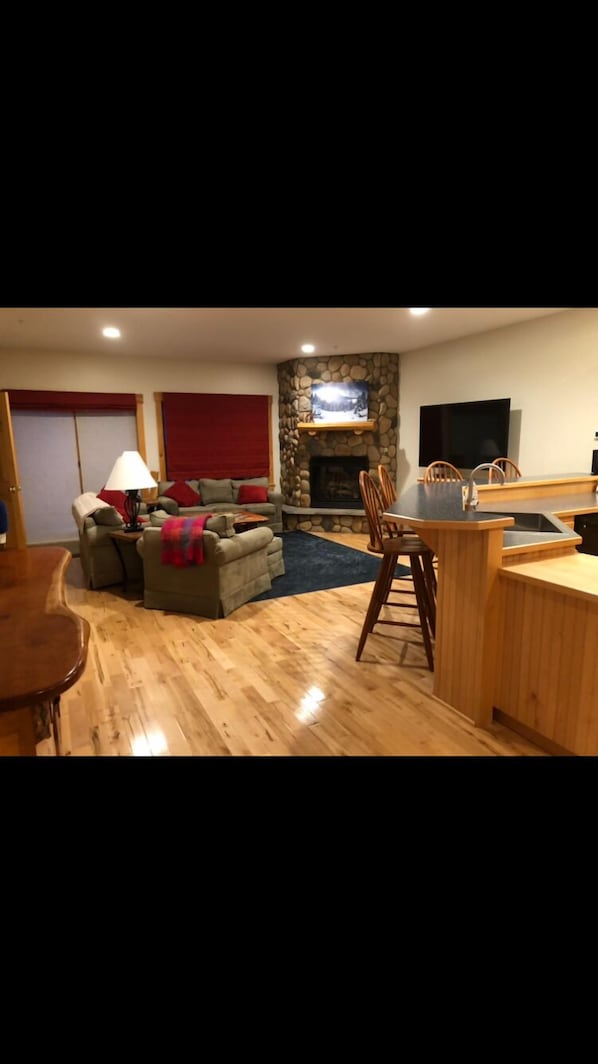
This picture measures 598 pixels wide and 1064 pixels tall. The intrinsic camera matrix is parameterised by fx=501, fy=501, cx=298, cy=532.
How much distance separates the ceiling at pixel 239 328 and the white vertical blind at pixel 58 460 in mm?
866

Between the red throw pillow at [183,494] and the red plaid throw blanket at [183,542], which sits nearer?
the red plaid throw blanket at [183,542]

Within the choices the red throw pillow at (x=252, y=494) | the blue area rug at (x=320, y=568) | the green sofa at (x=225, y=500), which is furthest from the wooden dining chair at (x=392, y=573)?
the red throw pillow at (x=252, y=494)

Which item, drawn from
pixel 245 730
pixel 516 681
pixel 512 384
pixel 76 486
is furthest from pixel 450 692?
pixel 76 486

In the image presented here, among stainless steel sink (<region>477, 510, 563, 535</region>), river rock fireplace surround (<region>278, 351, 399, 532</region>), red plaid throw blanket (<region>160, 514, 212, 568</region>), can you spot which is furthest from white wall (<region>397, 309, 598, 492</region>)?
red plaid throw blanket (<region>160, 514, 212, 568</region>)

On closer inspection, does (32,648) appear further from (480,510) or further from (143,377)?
(143,377)

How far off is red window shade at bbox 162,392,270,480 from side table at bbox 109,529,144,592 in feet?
8.73

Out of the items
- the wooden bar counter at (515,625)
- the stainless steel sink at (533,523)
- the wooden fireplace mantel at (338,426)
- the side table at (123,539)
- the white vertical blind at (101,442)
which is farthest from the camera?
the wooden fireplace mantel at (338,426)

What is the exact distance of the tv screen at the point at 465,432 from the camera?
5504mm

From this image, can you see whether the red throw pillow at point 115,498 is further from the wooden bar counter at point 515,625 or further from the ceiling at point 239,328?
the wooden bar counter at point 515,625

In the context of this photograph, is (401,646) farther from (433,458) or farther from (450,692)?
(433,458)

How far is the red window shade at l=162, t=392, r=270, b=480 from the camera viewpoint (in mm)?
7117

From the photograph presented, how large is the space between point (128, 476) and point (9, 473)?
130 cm

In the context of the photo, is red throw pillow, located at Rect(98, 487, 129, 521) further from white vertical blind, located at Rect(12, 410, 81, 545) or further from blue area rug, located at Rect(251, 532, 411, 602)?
blue area rug, located at Rect(251, 532, 411, 602)
